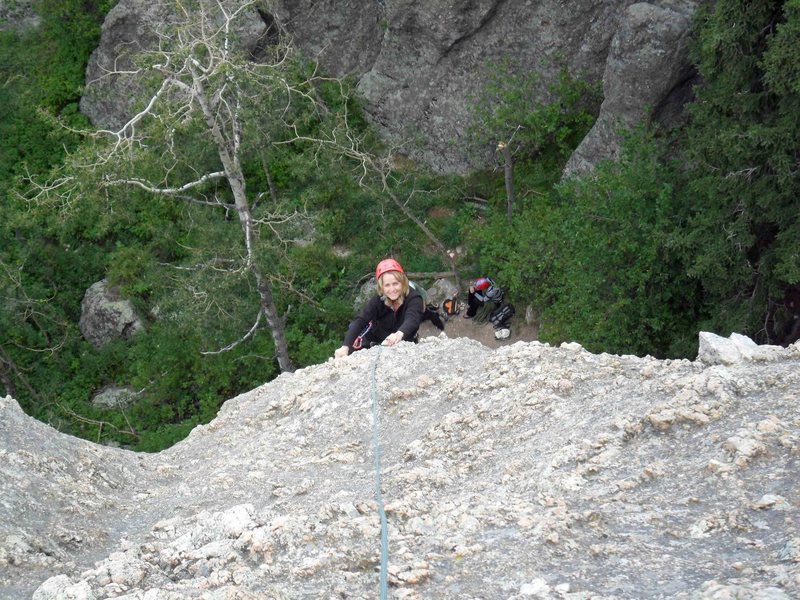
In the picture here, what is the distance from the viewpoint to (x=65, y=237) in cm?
1972

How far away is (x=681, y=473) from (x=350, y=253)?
1403cm

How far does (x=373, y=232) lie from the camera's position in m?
17.8

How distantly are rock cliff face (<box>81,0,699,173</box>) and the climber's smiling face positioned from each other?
9.26 metres

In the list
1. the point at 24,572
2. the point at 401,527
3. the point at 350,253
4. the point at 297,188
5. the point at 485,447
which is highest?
the point at 24,572

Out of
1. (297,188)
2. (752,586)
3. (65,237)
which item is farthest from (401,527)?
(65,237)

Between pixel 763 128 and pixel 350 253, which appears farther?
pixel 350 253

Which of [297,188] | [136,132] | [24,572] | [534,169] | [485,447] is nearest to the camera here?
[24,572]

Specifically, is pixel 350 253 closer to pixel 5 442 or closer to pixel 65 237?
pixel 65 237

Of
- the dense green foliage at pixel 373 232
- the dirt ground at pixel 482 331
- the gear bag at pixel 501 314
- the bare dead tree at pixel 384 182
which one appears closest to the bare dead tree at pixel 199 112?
the dense green foliage at pixel 373 232

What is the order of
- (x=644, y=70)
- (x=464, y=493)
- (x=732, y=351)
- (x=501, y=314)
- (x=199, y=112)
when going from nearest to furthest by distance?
(x=464, y=493), (x=732, y=351), (x=199, y=112), (x=644, y=70), (x=501, y=314)

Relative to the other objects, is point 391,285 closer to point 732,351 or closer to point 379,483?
point 379,483

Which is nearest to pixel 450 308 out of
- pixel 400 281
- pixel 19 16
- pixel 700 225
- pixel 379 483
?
pixel 700 225

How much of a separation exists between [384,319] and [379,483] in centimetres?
322

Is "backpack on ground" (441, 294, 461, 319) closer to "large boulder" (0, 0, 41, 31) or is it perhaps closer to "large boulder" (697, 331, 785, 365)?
"large boulder" (697, 331, 785, 365)
